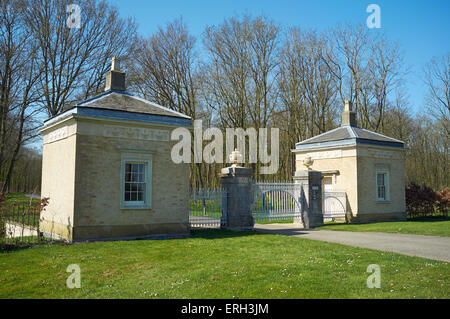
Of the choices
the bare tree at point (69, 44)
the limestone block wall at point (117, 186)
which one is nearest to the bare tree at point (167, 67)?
the bare tree at point (69, 44)

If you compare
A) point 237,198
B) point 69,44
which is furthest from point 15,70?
point 237,198

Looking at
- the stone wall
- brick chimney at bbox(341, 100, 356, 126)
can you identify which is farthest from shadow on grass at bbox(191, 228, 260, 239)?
brick chimney at bbox(341, 100, 356, 126)

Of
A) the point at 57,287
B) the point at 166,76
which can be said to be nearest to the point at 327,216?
the point at 57,287

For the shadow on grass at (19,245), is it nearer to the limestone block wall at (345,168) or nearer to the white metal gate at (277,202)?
the white metal gate at (277,202)

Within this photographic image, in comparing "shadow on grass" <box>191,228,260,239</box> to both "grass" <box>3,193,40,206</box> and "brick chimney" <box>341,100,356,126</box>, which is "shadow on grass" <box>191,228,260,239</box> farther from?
"brick chimney" <box>341,100,356,126</box>

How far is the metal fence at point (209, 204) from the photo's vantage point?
48.0ft

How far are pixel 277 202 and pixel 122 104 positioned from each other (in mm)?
8731

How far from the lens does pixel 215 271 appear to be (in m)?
8.01

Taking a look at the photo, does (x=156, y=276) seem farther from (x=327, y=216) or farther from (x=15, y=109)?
(x=15, y=109)

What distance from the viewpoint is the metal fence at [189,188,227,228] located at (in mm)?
14641

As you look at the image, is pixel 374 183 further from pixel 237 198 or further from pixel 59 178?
pixel 59 178

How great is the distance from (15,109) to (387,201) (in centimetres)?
2643

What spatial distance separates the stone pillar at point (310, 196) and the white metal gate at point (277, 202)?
268mm

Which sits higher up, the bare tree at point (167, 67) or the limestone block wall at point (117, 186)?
the bare tree at point (167, 67)
